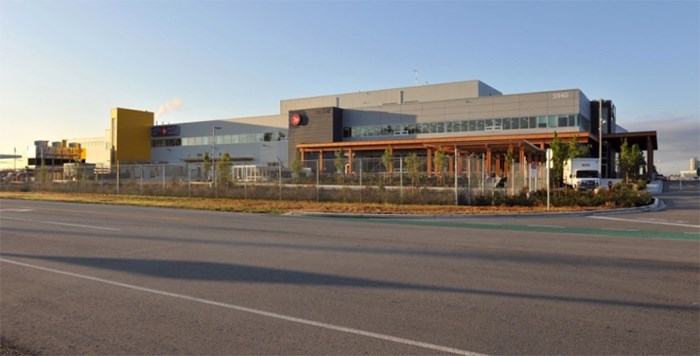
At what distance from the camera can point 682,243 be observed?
12.4m

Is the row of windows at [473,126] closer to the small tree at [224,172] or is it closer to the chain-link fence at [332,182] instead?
the chain-link fence at [332,182]

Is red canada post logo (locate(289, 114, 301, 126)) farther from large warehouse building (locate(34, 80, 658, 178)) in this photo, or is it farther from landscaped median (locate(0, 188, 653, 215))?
landscaped median (locate(0, 188, 653, 215))

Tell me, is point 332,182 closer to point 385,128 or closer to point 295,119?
point 385,128

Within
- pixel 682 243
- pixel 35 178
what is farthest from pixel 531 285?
pixel 35 178

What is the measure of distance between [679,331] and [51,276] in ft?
Answer: 28.2

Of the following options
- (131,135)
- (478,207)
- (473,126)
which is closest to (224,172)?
(478,207)

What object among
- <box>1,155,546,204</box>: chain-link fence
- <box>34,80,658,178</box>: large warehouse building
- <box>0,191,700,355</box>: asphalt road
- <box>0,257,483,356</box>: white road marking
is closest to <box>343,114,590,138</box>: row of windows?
<box>34,80,658,178</box>: large warehouse building

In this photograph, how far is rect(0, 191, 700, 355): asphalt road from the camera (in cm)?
513

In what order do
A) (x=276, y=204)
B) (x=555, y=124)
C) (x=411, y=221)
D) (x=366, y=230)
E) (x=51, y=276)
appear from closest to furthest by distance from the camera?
(x=51, y=276), (x=366, y=230), (x=411, y=221), (x=276, y=204), (x=555, y=124)

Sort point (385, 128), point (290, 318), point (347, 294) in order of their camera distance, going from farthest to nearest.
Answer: point (385, 128)
point (347, 294)
point (290, 318)

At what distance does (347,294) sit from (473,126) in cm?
6713

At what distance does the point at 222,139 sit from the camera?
3679 inches

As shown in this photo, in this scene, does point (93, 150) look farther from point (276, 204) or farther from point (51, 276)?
point (51, 276)

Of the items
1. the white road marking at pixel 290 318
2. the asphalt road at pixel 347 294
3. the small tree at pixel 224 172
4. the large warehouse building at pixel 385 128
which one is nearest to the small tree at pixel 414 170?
the small tree at pixel 224 172
